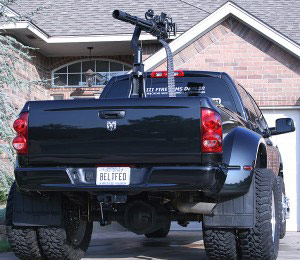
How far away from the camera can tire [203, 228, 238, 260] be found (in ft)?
21.3

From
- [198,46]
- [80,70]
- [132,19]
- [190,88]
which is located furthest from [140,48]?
[80,70]

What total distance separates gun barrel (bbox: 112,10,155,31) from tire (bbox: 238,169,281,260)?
1836mm

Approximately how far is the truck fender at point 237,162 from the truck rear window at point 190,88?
1.41 m

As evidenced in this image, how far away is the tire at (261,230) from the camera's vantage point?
6.42 metres

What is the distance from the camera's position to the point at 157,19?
758cm

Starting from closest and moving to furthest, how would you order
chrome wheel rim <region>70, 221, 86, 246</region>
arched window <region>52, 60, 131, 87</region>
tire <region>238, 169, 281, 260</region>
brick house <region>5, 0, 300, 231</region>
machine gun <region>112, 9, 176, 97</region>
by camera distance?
tire <region>238, 169, 281, 260</region>
machine gun <region>112, 9, 176, 97</region>
chrome wheel rim <region>70, 221, 86, 246</region>
brick house <region>5, 0, 300, 231</region>
arched window <region>52, 60, 131, 87</region>

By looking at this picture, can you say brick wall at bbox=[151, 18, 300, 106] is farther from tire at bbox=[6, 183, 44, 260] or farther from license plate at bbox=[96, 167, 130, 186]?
license plate at bbox=[96, 167, 130, 186]

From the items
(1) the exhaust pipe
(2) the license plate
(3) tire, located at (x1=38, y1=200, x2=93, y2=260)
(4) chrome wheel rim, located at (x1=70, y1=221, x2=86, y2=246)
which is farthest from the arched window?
(2) the license plate

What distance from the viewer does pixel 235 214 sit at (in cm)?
637

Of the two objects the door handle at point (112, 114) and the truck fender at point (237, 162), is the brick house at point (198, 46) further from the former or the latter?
the truck fender at point (237, 162)

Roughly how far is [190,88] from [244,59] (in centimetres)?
682

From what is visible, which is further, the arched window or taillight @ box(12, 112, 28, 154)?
the arched window

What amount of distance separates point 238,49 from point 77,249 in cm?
842

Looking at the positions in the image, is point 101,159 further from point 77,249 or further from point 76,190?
point 77,249
